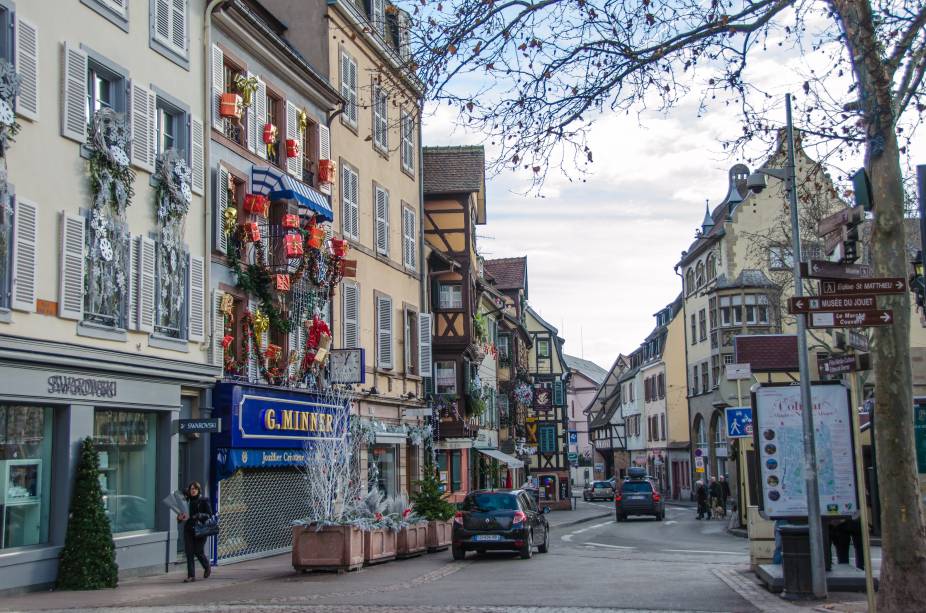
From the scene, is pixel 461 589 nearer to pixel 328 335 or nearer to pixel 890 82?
pixel 890 82

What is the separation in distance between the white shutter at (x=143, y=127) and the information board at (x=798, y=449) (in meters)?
11.1

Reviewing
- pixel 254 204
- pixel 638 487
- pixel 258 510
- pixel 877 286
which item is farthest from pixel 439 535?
pixel 638 487

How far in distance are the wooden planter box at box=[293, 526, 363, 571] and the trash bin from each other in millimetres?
8185

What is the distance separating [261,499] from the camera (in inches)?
987

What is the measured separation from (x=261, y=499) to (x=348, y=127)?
1135 cm

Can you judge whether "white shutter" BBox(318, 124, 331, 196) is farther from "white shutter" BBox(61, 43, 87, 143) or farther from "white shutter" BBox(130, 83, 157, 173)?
"white shutter" BBox(61, 43, 87, 143)

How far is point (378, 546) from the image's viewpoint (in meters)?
21.4

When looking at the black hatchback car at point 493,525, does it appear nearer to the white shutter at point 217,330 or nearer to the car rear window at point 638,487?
the white shutter at point 217,330

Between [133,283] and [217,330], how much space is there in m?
3.34

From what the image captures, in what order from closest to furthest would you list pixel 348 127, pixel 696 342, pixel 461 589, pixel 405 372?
pixel 461 589, pixel 348 127, pixel 405 372, pixel 696 342

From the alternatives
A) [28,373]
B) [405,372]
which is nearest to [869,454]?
[405,372]

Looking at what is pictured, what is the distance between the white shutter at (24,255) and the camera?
1628 centimetres

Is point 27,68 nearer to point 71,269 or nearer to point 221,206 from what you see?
point 71,269

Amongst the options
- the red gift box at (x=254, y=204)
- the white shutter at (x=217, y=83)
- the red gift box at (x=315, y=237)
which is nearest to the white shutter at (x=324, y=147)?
the red gift box at (x=315, y=237)
